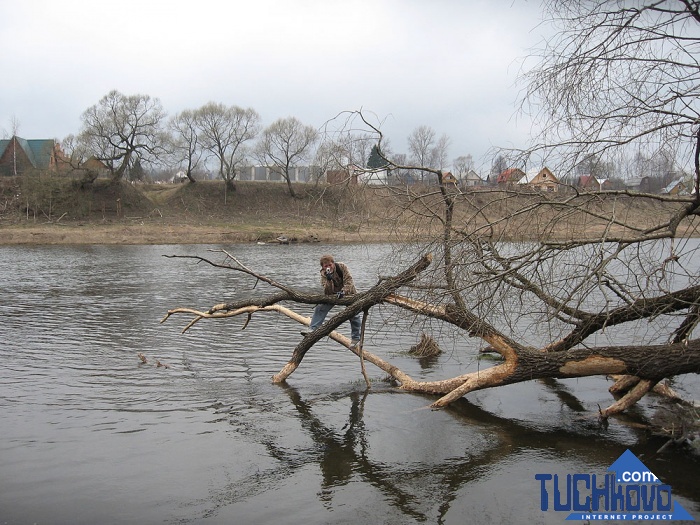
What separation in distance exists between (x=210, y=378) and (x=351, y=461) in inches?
155

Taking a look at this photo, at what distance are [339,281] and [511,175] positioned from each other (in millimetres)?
3335

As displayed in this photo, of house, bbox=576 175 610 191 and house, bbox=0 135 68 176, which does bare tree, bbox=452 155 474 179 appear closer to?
house, bbox=576 175 610 191

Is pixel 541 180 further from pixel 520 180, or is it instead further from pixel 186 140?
pixel 186 140

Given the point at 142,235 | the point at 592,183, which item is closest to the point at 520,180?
the point at 592,183

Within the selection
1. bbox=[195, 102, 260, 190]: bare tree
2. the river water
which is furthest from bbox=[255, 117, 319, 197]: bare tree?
the river water

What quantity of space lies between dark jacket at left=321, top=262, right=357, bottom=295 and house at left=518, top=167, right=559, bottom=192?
10.5ft

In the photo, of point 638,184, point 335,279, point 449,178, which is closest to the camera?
point 638,184

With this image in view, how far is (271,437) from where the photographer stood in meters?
7.87

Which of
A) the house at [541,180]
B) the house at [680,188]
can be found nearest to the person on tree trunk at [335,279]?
the house at [541,180]

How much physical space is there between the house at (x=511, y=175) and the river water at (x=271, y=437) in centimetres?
239

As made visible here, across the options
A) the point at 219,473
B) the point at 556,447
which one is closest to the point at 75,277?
the point at 219,473

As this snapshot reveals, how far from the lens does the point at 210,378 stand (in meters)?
10.4

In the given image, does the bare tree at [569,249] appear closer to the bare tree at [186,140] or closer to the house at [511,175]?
the house at [511,175]

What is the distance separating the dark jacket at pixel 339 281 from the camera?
961 cm
